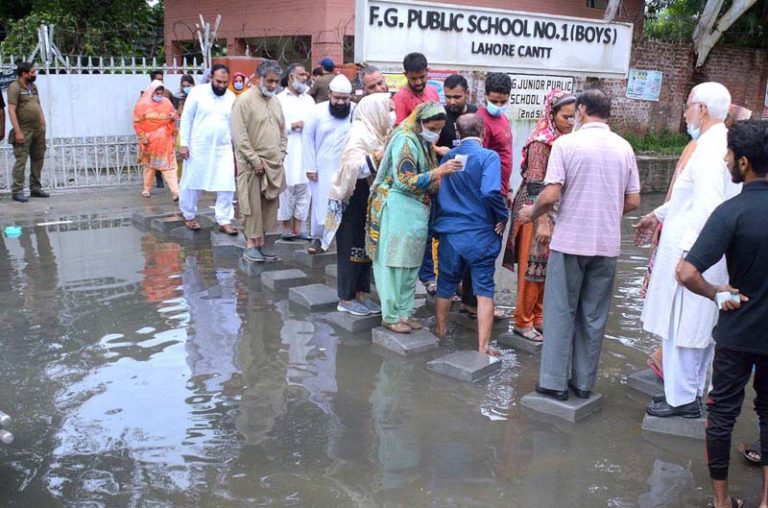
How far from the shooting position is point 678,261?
4160mm

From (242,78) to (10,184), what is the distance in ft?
12.1

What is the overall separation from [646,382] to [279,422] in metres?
2.31

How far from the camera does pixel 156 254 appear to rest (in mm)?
7969

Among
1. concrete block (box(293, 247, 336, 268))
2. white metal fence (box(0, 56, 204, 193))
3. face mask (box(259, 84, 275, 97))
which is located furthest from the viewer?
white metal fence (box(0, 56, 204, 193))

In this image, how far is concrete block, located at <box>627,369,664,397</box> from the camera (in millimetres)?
4773

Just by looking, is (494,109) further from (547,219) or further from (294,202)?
(294,202)

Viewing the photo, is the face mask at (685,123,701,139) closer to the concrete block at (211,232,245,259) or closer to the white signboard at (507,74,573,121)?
the white signboard at (507,74,573,121)

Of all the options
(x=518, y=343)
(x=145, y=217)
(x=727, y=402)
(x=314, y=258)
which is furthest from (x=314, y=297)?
(x=145, y=217)

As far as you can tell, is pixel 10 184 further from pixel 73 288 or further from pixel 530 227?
pixel 530 227

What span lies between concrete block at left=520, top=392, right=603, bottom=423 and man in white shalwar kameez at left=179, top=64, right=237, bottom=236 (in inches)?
182

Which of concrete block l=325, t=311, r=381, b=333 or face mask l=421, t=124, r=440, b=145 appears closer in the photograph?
face mask l=421, t=124, r=440, b=145

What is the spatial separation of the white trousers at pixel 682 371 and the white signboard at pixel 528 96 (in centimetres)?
514

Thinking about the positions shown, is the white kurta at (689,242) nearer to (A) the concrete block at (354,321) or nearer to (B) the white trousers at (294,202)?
(A) the concrete block at (354,321)

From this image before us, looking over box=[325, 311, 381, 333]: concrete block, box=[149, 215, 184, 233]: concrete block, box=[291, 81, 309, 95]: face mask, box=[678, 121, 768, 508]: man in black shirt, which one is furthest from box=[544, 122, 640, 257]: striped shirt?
box=[149, 215, 184, 233]: concrete block
